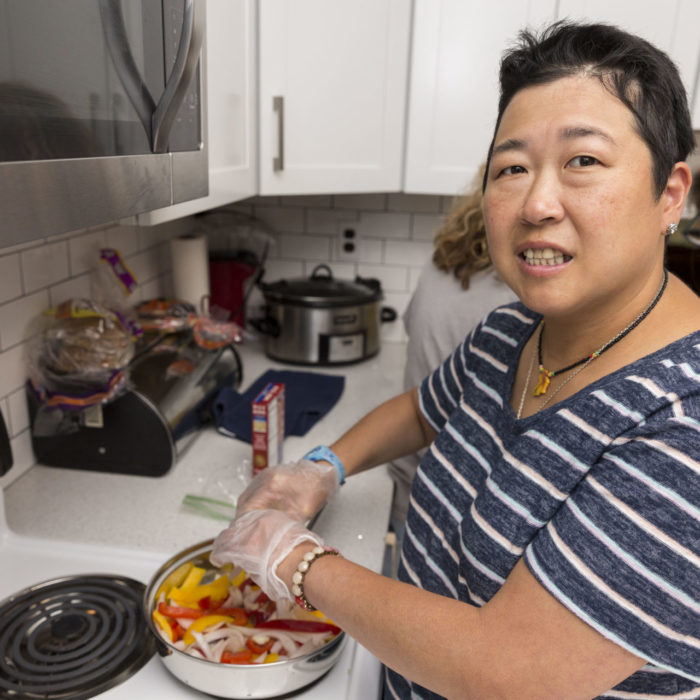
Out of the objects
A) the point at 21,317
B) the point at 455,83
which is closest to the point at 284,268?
the point at 455,83

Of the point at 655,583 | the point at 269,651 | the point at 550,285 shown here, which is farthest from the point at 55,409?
the point at 655,583

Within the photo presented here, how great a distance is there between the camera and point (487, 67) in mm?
1645

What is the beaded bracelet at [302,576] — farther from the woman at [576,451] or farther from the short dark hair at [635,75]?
the short dark hair at [635,75]

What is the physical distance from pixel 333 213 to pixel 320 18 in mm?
696

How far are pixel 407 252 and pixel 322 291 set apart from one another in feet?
1.23

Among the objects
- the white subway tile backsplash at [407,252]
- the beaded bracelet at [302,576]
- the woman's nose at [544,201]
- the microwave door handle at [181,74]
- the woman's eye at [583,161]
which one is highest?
the microwave door handle at [181,74]

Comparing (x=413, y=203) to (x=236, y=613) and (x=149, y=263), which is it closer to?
(x=149, y=263)

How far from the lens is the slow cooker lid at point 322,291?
6.16 feet

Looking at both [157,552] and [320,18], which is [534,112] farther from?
[320,18]

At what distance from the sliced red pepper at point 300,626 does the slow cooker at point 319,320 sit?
1.13 meters

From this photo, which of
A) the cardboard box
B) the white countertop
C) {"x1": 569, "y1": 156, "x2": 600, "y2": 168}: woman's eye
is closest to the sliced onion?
the white countertop

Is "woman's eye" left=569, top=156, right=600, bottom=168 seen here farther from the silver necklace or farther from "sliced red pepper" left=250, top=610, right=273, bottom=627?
"sliced red pepper" left=250, top=610, right=273, bottom=627

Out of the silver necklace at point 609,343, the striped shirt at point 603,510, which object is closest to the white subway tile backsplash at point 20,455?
the striped shirt at point 603,510

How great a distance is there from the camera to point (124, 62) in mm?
643
